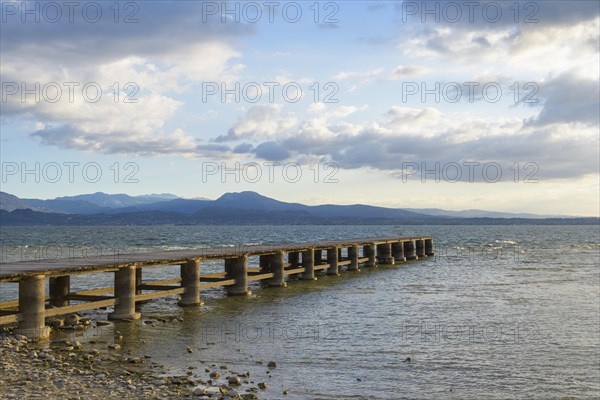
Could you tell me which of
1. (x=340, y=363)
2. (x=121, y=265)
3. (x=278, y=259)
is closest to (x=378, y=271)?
(x=278, y=259)

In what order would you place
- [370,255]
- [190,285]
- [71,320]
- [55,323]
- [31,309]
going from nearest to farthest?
1. [31,309]
2. [55,323]
3. [71,320]
4. [190,285]
5. [370,255]

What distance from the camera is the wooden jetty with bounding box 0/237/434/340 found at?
695 inches

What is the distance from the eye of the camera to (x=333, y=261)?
43312 millimetres

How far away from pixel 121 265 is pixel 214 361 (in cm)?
735

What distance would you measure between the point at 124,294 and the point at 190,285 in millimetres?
4383

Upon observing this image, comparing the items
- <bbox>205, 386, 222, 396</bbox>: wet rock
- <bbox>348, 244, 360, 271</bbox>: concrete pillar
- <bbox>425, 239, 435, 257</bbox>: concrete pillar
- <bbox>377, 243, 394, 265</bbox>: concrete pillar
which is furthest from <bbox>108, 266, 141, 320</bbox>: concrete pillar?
<bbox>425, 239, 435, 257</bbox>: concrete pillar

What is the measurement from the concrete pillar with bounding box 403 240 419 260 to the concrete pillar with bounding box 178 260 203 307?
128 feet

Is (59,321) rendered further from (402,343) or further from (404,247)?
(404,247)

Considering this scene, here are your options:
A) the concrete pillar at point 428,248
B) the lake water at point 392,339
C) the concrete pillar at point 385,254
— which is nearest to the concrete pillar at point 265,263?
the lake water at point 392,339

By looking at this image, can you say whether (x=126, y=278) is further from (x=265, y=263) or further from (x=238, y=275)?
(x=265, y=263)

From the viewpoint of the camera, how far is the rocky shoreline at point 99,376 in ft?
38.7

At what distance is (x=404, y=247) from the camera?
209ft

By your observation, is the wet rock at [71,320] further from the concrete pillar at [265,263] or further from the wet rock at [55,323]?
the concrete pillar at [265,263]

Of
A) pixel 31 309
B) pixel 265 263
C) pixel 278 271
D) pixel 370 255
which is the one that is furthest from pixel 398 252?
pixel 31 309
